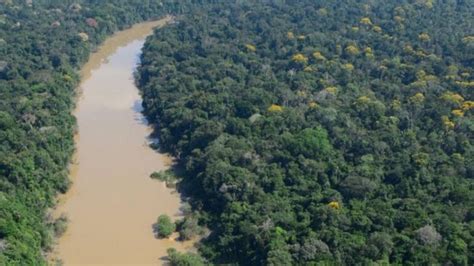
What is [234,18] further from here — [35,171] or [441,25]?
[35,171]

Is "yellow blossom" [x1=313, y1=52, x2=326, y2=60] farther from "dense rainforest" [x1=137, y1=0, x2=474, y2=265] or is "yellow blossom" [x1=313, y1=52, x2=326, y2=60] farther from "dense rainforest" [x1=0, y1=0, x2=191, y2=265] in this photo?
"dense rainforest" [x1=0, y1=0, x2=191, y2=265]

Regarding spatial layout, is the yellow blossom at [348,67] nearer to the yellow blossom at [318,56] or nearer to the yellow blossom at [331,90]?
the yellow blossom at [318,56]

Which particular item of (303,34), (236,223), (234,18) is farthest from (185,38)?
(236,223)

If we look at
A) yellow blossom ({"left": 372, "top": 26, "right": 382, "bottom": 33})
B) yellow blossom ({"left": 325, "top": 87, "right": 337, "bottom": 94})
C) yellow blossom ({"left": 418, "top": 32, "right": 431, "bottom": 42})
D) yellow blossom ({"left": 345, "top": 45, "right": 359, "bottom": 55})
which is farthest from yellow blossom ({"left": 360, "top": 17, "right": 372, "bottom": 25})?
yellow blossom ({"left": 325, "top": 87, "right": 337, "bottom": 94})

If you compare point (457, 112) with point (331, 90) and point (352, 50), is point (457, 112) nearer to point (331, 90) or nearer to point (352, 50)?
point (331, 90)

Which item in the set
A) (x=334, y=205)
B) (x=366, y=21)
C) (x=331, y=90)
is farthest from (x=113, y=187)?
(x=366, y=21)
